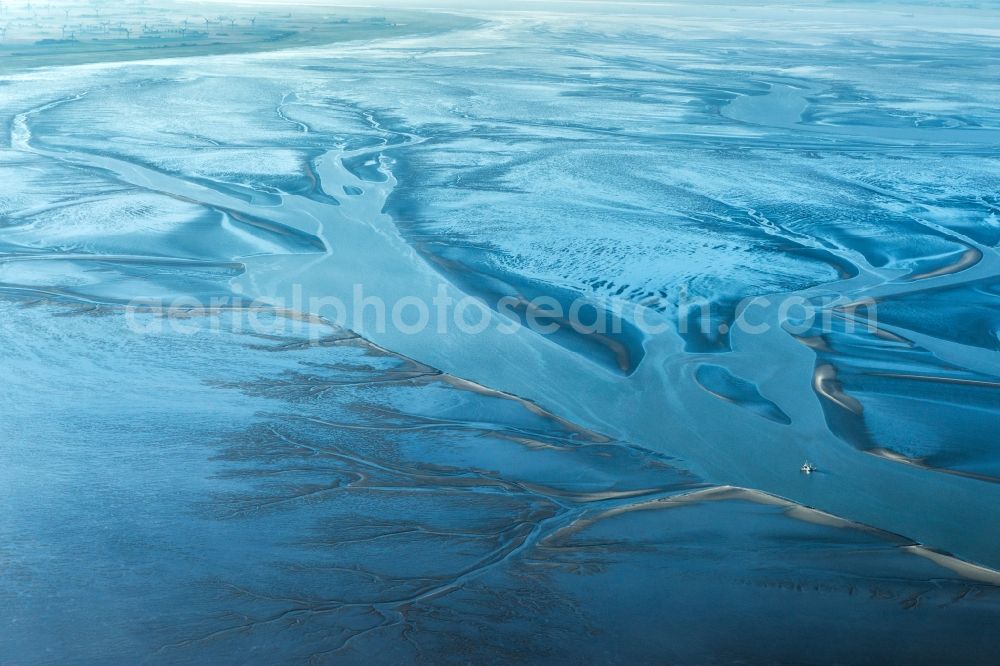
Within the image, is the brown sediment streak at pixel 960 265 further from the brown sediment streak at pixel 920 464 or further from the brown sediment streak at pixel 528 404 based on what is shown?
the brown sediment streak at pixel 528 404

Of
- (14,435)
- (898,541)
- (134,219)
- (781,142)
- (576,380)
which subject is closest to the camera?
(898,541)

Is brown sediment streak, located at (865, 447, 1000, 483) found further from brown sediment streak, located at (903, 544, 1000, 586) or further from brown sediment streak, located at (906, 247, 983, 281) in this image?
brown sediment streak, located at (906, 247, 983, 281)

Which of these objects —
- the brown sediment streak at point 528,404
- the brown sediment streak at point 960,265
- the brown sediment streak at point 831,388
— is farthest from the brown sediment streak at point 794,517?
the brown sediment streak at point 960,265

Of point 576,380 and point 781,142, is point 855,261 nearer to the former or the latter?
point 576,380

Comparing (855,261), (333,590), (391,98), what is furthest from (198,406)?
(391,98)

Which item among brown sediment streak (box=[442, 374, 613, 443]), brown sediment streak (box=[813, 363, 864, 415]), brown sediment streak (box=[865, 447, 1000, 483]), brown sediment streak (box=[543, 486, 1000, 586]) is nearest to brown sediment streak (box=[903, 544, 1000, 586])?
brown sediment streak (box=[543, 486, 1000, 586])

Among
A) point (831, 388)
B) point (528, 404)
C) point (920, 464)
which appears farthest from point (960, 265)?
point (528, 404)

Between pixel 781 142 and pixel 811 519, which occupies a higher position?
pixel 781 142
